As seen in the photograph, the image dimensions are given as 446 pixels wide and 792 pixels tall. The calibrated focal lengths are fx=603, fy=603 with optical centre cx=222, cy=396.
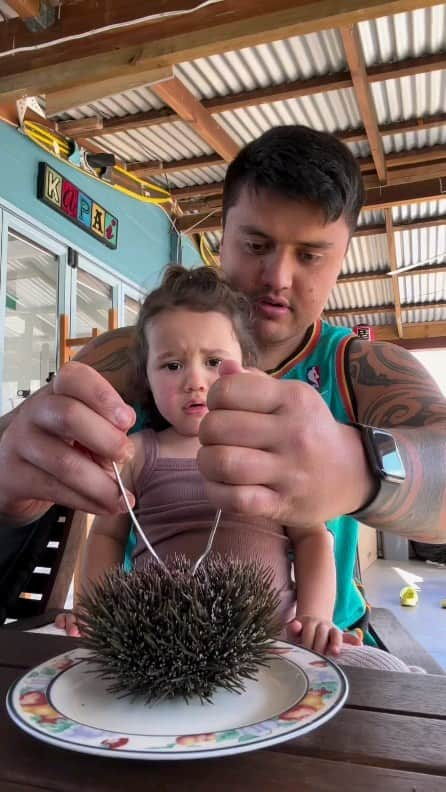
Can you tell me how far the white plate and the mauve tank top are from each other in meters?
0.49

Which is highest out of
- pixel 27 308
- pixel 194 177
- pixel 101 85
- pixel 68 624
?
pixel 194 177

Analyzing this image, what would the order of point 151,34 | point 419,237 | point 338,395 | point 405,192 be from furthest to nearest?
point 419,237, point 405,192, point 151,34, point 338,395

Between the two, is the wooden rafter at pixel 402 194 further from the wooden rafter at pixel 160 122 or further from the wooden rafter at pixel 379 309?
the wooden rafter at pixel 379 309

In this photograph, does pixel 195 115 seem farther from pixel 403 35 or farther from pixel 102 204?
pixel 403 35

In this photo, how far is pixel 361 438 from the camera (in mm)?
676

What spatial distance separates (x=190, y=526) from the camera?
117 cm

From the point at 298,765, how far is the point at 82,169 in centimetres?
408

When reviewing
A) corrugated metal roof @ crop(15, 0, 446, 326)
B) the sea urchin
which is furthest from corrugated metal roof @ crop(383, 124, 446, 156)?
the sea urchin

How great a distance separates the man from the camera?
1.96 ft

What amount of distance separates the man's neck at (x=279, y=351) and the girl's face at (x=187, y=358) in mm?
354

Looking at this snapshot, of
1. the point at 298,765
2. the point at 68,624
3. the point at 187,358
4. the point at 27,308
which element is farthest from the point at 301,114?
the point at 298,765

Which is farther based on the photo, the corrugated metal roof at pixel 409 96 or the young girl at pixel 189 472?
the corrugated metal roof at pixel 409 96

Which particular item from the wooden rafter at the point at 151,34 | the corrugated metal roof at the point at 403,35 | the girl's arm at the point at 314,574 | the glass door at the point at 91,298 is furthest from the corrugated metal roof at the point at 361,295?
the girl's arm at the point at 314,574

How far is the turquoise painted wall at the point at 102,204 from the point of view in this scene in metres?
3.38
